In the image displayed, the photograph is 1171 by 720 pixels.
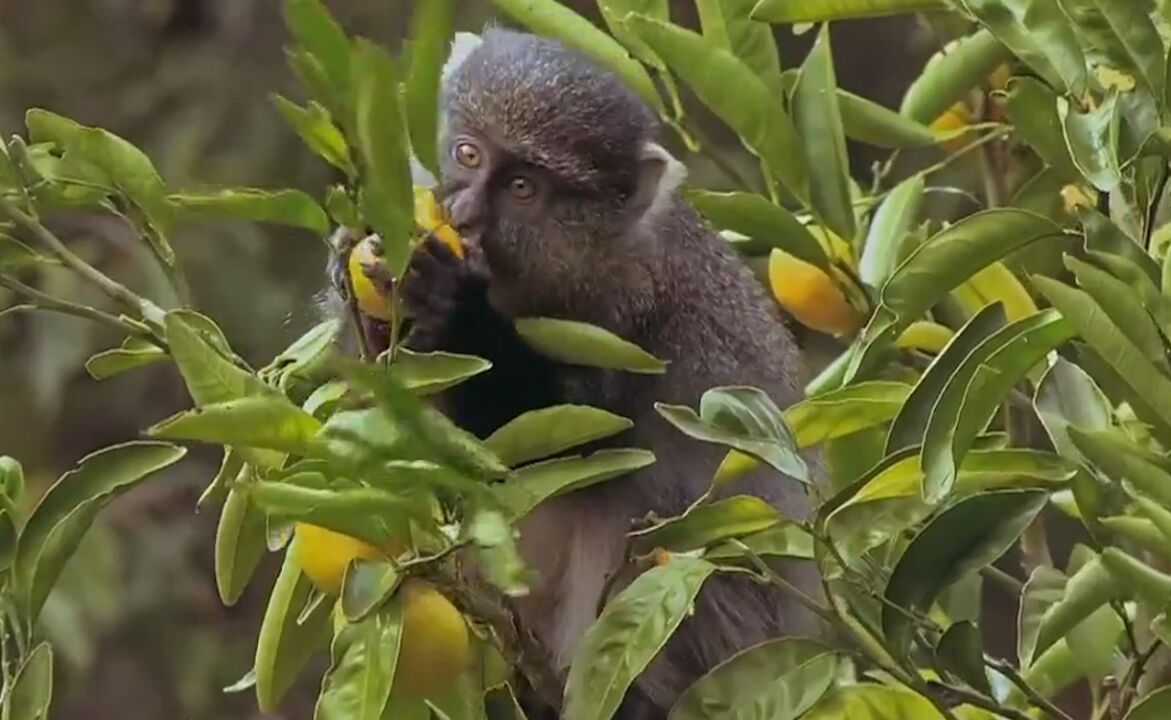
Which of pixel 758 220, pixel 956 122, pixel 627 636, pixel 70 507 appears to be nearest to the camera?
pixel 627 636

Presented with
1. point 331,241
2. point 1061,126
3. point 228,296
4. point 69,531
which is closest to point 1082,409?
point 1061,126

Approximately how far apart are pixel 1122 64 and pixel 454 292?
1.37 feet

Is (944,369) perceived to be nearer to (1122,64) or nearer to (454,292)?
(1122,64)

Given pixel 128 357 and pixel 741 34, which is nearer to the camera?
pixel 128 357

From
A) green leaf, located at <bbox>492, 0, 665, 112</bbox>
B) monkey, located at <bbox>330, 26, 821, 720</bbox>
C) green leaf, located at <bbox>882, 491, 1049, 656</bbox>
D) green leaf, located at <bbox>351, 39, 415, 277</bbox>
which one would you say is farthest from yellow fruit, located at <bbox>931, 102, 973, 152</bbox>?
green leaf, located at <bbox>351, 39, 415, 277</bbox>

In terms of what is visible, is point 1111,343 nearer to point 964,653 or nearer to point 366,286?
point 964,653

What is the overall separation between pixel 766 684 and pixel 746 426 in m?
0.10

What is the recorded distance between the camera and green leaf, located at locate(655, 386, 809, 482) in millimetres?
685

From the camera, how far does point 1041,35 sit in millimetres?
783

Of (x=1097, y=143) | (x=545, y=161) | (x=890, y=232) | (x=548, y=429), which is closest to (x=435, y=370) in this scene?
(x=548, y=429)

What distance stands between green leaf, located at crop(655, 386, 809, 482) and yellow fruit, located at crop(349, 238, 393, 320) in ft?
0.52

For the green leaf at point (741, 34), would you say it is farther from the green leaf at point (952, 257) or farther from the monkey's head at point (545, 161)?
the monkey's head at point (545, 161)

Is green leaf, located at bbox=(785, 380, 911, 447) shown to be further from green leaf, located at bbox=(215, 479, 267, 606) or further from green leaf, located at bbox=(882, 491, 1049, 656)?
green leaf, located at bbox=(215, 479, 267, 606)

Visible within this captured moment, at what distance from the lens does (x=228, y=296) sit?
2285 mm
